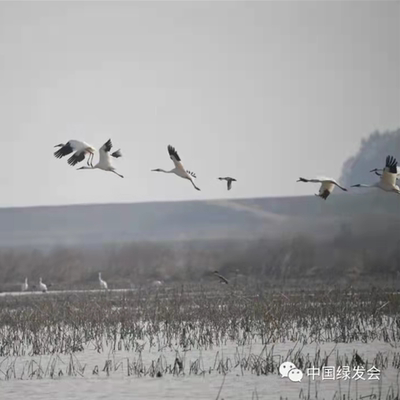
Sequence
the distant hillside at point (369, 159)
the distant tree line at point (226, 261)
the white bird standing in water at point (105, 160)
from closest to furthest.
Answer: the white bird standing in water at point (105, 160) → the distant tree line at point (226, 261) → the distant hillside at point (369, 159)

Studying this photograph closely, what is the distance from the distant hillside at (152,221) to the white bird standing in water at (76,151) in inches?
1715

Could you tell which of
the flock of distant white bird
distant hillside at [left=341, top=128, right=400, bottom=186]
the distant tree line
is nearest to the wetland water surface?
the flock of distant white bird

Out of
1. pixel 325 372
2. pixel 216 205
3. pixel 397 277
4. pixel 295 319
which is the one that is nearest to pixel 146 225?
pixel 216 205

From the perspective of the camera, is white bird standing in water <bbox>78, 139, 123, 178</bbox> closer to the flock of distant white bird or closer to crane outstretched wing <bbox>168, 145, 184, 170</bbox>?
the flock of distant white bird

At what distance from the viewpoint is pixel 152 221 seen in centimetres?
7688

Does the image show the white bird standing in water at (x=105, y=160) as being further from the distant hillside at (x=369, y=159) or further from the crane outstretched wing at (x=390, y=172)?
the distant hillside at (x=369, y=159)

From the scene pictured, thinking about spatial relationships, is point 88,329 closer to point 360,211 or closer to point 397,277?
point 397,277

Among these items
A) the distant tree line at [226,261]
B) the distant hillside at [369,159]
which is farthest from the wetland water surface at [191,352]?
the distant hillside at [369,159]

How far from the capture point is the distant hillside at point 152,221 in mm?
66375

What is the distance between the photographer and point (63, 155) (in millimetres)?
16703

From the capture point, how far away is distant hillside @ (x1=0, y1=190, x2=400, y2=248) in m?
66.4

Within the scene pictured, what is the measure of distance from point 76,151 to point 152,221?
60087 mm

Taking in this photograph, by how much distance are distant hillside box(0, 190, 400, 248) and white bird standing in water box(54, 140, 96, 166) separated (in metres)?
43.6

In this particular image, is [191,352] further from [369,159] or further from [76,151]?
[369,159]
